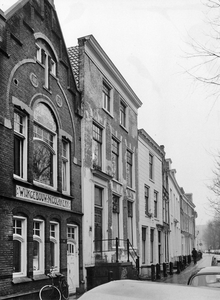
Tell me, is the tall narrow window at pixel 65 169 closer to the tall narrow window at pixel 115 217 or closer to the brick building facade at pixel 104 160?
the brick building facade at pixel 104 160

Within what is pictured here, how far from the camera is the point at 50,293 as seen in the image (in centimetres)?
1534

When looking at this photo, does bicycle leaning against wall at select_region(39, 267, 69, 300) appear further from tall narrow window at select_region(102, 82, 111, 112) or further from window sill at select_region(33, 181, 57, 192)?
tall narrow window at select_region(102, 82, 111, 112)

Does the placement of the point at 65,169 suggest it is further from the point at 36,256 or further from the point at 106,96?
the point at 106,96

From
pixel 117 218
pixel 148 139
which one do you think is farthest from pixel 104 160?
pixel 148 139

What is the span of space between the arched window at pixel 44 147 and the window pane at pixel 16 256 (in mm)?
2463

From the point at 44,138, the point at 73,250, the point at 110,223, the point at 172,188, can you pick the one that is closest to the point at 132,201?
the point at 110,223

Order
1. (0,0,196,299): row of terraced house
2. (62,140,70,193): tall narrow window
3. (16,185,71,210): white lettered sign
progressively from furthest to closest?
1. (62,140,70,193): tall narrow window
2. (16,185,71,210): white lettered sign
3. (0,0,196,299): row of terraced house

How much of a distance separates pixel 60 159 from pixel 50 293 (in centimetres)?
506

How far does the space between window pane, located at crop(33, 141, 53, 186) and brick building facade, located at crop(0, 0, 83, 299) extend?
0.03 m

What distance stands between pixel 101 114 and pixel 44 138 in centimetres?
643

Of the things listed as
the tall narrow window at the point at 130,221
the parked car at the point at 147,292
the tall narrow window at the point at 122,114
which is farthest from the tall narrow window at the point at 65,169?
the parked car at the point at 147,292

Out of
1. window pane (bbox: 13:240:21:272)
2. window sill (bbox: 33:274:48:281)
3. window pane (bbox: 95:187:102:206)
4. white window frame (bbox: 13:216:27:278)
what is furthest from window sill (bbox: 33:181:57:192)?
window pane (bbox: 95:187:102:206)

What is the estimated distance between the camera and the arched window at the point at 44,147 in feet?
52.3

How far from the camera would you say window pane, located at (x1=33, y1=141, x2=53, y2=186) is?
15.8 metres
